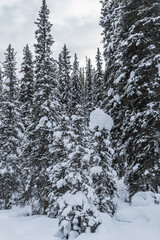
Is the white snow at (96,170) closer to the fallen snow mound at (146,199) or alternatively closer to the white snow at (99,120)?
the white snow at (99,120)

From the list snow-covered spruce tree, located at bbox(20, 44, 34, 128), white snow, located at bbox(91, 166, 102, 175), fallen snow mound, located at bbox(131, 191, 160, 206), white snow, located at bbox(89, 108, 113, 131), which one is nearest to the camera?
fallen snow mound, located at bbox(131, 191, 160, 206)

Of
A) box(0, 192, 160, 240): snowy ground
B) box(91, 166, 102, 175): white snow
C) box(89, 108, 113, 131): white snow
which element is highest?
box(89, 108, 113, 131): white snow

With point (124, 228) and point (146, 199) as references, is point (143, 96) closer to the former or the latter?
point (146, 199)

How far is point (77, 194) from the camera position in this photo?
27.4 ft

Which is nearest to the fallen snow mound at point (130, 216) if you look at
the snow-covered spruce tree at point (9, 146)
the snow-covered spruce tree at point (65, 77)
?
the snow-covered spruce tree at point (9, 146)

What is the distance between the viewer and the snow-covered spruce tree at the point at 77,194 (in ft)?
25.8

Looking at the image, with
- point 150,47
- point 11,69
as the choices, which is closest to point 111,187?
point 150,47

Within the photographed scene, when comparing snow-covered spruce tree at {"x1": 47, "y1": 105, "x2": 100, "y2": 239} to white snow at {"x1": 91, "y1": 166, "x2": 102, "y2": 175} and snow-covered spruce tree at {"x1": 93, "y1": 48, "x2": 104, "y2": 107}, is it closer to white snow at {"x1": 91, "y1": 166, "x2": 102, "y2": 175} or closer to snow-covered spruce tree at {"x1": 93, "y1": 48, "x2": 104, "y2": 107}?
white snow at {"x1": 91, "y1": 166, "x2": 102, "y2": 175}

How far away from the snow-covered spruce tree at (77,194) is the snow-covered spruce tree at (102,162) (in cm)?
140

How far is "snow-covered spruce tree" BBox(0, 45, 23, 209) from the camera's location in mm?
20156

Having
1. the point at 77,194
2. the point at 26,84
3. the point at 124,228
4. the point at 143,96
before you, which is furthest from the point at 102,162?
the point at 26,84

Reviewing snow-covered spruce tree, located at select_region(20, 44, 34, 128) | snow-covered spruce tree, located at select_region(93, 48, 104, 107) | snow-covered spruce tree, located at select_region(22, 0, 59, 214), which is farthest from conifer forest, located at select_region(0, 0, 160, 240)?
snow-covered spruce tree, located at select_region(93, 48, 104, 107)

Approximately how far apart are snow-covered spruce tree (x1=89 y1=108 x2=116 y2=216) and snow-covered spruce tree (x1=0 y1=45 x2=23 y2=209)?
11767 mm

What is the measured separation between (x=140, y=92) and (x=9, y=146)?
14.3 m
